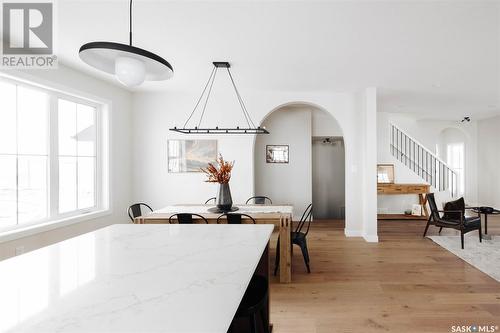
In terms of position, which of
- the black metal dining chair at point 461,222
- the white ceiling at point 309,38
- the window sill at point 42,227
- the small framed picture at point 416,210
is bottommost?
the small framed picture at point 416,210

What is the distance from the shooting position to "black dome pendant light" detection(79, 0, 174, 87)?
53.4 inches

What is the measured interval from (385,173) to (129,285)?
7025 mm

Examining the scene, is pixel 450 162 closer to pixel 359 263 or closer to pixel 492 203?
pixel 492 203

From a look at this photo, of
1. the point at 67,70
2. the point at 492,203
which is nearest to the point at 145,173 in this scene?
the point at 67,70

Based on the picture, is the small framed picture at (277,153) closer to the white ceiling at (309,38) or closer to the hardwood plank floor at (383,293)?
the white ceiling at (309,38)

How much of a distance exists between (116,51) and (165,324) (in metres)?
1.26

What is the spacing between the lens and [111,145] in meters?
4.66

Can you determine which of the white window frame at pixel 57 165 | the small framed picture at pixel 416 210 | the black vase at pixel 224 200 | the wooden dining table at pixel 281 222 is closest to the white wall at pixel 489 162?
the small framed picture at pixel 416 210

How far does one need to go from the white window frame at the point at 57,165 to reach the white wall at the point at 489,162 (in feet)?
31.5

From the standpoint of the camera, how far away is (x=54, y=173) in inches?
142

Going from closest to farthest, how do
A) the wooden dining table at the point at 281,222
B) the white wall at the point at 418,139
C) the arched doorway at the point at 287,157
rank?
the wooden dining table at the point at 281,222 < the arched doorway at the point at 287,157 < the white wall at the point at 418,139

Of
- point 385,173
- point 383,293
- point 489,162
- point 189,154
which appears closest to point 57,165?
point 189,154

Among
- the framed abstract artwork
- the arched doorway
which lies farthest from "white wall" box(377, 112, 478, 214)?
the framed abstract artwork

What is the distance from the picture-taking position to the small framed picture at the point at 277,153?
6523 mm
